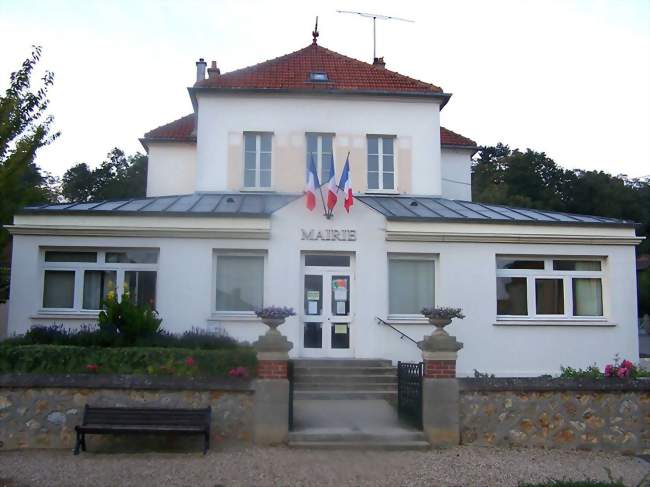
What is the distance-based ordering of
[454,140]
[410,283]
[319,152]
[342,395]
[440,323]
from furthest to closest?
[454,140], [319,152], [410,283], [342,395], [440,323]

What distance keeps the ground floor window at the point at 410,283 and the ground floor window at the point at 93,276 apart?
19.4ft

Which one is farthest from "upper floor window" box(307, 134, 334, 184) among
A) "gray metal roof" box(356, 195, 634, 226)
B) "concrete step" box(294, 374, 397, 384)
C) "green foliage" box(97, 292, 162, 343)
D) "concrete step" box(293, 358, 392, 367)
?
"green foliage" box(97, 292, 162, 343)

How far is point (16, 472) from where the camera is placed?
8891 mm

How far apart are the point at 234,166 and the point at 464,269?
302 inches

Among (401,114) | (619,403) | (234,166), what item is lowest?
(619,403)

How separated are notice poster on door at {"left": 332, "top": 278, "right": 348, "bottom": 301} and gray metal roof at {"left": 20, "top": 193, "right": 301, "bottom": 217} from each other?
2.40 m

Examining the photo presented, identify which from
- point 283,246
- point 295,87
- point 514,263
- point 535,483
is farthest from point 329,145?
point 535,483

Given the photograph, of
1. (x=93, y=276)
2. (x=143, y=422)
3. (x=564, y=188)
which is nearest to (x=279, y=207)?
(x=93, y=276)

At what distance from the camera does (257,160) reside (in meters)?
20.5

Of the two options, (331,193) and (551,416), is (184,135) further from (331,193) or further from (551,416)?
(551,416)

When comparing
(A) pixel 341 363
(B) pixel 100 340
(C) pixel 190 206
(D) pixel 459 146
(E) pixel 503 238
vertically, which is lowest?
(A) pixel 341 363

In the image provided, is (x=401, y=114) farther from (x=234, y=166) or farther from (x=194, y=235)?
(x=194, y=235)

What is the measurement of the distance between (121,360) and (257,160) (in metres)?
10.7

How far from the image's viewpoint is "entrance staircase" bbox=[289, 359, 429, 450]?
10445 mm
